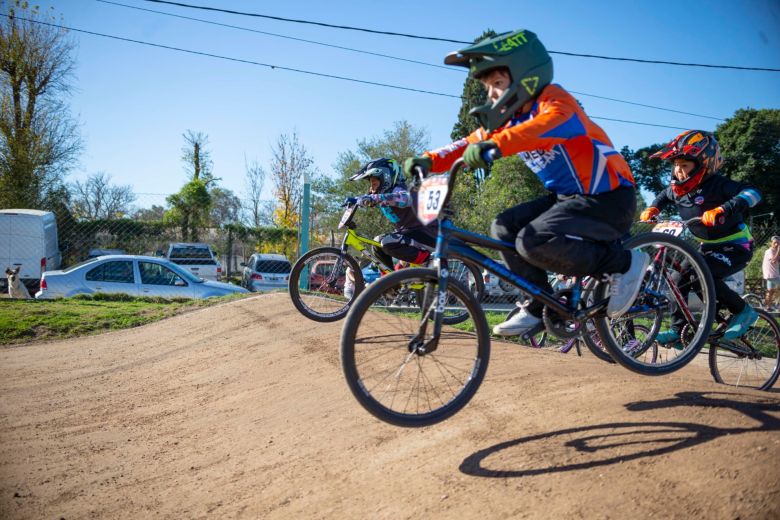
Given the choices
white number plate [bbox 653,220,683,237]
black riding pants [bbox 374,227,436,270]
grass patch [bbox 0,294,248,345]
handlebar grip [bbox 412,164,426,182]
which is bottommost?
grass patch [bbox 0,294,248,345]

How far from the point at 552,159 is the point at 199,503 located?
3080 mm

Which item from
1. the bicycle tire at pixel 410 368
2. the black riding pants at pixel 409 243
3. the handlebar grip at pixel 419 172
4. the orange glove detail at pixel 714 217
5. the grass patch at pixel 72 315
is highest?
the handlebar grip at pixel 419 172

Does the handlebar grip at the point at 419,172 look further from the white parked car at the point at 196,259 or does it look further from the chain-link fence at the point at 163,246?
the white parked car at the point at 196,259

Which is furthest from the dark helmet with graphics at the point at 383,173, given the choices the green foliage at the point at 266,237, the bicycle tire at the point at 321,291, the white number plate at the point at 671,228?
the green foliage at the point at 266,237

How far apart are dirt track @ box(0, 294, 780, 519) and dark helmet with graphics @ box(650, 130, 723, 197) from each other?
80.9 inches

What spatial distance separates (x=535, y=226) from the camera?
3.21 metres

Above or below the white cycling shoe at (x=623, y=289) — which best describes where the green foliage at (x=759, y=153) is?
above

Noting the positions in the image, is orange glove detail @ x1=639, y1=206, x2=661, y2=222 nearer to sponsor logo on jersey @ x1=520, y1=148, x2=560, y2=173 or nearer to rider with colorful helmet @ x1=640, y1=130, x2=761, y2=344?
rider with colorful helmet @ x1=640, y1=130, x2=761, y2=344

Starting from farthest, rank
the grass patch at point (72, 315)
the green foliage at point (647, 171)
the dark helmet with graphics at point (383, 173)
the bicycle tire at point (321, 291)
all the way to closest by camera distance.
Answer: the green foliage at point (647, 171) → the grass patch at point (72, 315) → the dark helmet with graphics at point (383, 173) → the bicycle tire at point (321, 291)

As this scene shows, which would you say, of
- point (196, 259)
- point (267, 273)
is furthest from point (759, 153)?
point (196, 259)

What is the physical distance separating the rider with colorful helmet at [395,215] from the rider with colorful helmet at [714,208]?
2370mm

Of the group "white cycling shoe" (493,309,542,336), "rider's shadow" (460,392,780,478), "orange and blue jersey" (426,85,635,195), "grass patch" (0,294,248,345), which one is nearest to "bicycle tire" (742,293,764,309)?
"rider's shadow" (460,392,780,478)

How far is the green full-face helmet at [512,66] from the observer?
10.1 ft

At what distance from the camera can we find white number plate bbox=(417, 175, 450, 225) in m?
2.94
